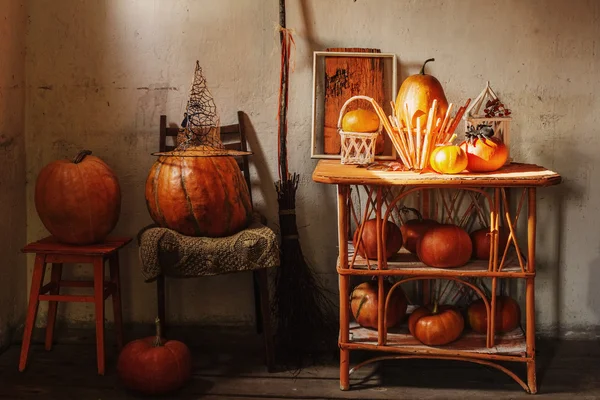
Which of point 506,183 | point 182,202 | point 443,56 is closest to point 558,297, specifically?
point 506,183

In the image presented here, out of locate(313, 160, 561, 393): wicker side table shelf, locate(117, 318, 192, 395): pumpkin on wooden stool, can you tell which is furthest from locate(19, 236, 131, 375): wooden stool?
locate(313, 160, 561, 393): wicker side table shelf

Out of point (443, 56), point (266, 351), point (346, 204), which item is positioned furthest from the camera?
point (443, 56)

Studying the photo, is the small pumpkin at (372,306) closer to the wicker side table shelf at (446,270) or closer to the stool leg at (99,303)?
the wicker side table shelf at (446,270)

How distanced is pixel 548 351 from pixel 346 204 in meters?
1.45

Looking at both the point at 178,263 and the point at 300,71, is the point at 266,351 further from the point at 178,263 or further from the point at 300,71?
the point at 300,71

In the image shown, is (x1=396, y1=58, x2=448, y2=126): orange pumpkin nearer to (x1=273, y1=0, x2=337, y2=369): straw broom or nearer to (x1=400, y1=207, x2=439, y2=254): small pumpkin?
(x1=400, y1=207, x2=439, y2=254): small pumpkin

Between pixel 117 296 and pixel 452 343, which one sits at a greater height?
pixel 117 296

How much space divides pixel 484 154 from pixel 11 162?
2.45 m

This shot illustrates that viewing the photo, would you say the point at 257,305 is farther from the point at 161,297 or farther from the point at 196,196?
the point at 196,196

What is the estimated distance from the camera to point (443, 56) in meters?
3.71

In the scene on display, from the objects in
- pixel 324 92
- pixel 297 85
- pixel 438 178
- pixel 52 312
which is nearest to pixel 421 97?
pixel 438 178

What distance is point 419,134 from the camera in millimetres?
3209

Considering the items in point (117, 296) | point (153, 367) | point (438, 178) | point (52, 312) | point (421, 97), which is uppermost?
point (421, 97)

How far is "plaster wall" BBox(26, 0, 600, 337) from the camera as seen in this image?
3.69 metres
